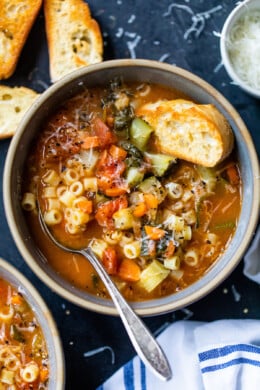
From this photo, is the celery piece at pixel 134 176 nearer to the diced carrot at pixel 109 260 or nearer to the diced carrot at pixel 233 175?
the diced carrot at pixel 109 260

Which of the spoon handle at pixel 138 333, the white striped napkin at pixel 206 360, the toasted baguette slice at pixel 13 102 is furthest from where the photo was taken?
the toasted baguette slice at pixel 13 102

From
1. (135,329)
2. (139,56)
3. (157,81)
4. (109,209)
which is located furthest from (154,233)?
(139,56)

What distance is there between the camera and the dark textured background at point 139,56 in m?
3.99

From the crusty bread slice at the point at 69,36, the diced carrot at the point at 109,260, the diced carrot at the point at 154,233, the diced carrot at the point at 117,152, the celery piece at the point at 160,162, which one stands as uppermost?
the crusty bread slice at the point at 69,36

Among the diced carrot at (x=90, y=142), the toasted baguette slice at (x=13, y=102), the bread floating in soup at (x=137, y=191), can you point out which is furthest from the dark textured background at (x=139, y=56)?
the diced carrot at (x=90, y=142)

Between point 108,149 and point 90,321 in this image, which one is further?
point 90,321

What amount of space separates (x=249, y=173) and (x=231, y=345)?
89 centimetres

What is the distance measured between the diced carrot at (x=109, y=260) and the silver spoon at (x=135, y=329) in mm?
35

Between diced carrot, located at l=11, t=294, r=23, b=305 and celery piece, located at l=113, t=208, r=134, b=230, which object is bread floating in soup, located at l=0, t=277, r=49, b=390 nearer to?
diced carrot, located at l=11, t=294, r=23, b=305

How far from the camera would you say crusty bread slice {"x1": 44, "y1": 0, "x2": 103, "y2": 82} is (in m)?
4.05

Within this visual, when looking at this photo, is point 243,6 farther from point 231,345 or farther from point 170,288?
point 231,345

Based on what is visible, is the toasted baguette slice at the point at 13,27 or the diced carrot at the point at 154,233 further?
the toasted baguette slice at the point at 13,27

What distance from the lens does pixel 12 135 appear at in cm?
400

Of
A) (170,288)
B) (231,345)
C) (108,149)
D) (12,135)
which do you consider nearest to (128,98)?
(108,149)
